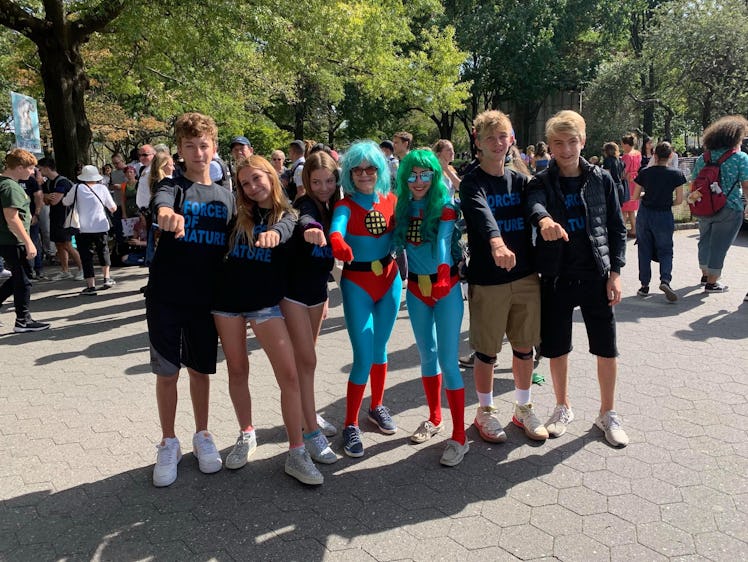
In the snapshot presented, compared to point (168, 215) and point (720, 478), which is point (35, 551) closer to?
point (168, 215)

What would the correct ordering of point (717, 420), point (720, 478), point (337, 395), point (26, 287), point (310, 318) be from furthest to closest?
1. point (26, 287)
2. point (337, 395)
3. point (717, 420)
4. point (310, 318)
5. point (720, 478)

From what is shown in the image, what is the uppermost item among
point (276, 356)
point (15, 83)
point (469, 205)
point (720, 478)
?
point (15, 83)

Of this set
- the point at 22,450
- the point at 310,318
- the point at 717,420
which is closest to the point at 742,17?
the point at 717,420

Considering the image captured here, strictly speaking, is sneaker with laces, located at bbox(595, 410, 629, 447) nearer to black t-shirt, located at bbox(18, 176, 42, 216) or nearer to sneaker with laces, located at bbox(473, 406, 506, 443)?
→ sneaker with laces, located at bbox(473, 406, 506, 443)

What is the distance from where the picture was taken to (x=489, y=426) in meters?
3.48

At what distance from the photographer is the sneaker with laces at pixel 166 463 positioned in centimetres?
308

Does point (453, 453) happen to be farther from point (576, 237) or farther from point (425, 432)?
point (576, 237)

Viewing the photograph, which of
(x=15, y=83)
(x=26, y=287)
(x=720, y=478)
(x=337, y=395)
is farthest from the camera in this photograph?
(x=15, y=83)

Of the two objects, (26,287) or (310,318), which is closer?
(310,318)

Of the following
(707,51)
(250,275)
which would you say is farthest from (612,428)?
(707,51)

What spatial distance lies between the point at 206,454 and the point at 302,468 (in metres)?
0.60

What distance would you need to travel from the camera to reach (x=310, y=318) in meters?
3.41

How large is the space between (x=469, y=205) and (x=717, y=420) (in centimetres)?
223

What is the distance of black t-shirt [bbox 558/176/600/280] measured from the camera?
329 cm
